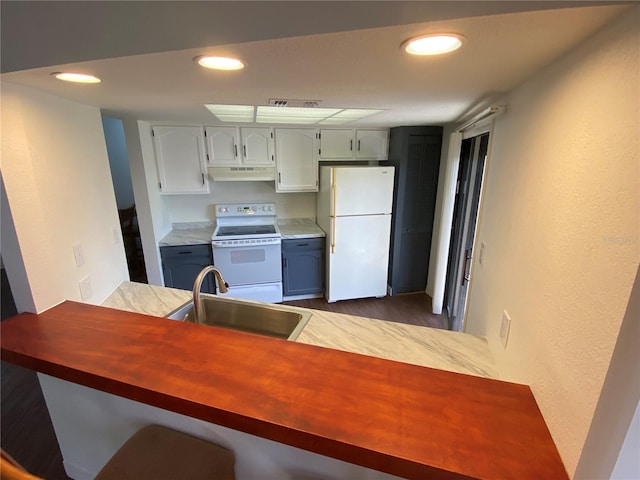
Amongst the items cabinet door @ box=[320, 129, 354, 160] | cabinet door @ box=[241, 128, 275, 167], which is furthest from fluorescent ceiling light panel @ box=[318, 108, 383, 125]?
cabinet door @ box=[241, 128, 275, 167]

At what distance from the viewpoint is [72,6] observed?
60 centimetres

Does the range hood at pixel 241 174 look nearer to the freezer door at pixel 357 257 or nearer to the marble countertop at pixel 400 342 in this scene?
the freezer door at pixel 357 257

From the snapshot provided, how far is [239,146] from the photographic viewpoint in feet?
10.6

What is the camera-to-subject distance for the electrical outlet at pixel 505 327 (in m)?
1.11

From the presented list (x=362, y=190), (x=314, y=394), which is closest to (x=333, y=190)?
(x=362, y=190)

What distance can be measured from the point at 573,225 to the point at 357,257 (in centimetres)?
261

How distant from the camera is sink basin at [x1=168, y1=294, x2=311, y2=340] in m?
1.63

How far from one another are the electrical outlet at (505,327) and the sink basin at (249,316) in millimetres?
871

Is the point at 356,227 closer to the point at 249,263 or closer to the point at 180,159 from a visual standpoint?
the point at 249,263

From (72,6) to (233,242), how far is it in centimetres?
260

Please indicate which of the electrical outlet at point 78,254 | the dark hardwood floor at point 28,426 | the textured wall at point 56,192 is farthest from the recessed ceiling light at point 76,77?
the dark hardwood floor at point 28,426

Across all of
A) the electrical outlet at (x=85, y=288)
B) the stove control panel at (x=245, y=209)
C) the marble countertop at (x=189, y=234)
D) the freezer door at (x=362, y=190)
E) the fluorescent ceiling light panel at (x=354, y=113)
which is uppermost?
the fluorescent ceiling light panel at (x=354, y=113)

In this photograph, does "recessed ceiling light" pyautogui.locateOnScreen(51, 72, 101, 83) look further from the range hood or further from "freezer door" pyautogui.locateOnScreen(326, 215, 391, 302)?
"freezer door" pyautogui.locateOnScreen(326, 215, 391, 302)

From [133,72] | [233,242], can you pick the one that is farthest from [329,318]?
[233,242]
